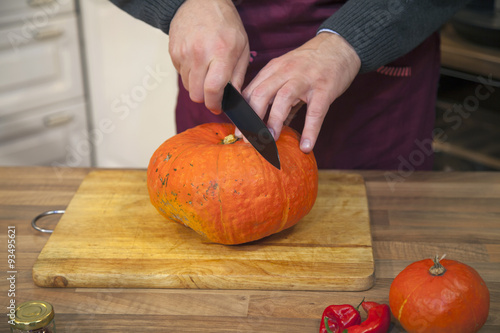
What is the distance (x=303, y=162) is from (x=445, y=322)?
1.26 ft

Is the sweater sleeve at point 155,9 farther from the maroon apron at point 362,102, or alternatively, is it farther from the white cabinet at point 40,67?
the white cabinet at point 40,67

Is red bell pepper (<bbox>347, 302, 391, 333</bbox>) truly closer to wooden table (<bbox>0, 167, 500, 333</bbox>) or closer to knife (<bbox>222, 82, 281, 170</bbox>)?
wooden table (<bbox>0, 167, 500, 333</bbox>)

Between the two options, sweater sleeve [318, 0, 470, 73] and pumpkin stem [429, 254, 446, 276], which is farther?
sweater sleeve [318, 0, 470, 73]

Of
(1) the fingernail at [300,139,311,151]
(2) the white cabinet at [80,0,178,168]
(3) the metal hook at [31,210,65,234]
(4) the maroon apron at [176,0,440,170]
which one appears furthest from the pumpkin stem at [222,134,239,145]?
(2) the white cabinet at [80,0,178,168]

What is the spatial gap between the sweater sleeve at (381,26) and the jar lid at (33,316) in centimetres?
74

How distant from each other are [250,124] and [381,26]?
0.36 m

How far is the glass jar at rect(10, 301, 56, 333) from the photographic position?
75cm

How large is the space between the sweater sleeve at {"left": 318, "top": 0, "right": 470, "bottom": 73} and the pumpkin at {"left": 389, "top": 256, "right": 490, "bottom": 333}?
492 mm

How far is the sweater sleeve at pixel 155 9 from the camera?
1.15 meters

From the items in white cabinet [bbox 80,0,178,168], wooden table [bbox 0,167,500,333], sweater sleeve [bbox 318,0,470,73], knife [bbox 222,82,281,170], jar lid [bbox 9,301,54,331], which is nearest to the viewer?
jar lid [bbox 9,301,54,331]

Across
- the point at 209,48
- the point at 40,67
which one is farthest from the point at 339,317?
the point at 40,67

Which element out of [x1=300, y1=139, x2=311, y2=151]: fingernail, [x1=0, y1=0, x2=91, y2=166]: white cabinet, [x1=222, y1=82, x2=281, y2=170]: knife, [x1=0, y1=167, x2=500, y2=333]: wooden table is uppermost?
[x1=222, y1=82, x2=281, y2=170]: knife

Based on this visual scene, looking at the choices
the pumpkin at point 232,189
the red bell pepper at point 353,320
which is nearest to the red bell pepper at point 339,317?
the red bell pepper at point 353,320

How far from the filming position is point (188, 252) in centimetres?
102
